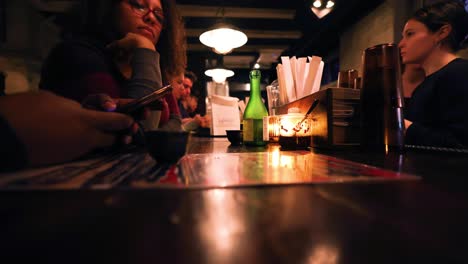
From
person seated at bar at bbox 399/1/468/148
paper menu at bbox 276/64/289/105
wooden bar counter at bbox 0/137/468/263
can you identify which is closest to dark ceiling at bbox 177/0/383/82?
person seated at bar at bbox 399/1/468/148

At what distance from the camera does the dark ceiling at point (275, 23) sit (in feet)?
12.2

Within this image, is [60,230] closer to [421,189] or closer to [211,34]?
[421,189]

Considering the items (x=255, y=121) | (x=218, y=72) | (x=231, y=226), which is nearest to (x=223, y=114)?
(x=255, y=121)

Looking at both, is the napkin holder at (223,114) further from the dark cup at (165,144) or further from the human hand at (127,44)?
the dark cup at (165,144)

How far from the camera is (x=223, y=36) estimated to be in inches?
113

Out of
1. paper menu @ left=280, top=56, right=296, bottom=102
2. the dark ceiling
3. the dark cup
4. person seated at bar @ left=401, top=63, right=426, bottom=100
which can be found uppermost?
the dark ceiling

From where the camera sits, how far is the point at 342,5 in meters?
3.42

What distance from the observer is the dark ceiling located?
3727 mm

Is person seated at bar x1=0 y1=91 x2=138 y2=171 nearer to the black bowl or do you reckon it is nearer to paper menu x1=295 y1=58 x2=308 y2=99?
the black bowl

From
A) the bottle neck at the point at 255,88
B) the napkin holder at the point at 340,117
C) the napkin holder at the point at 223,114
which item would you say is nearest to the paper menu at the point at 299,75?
the bottle neck at the point at 255,88

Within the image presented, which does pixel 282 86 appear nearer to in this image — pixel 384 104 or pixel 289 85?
pixel 289 85

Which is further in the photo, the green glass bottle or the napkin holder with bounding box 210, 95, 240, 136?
the napkin holder with bounding box 210, 95, 240, 136

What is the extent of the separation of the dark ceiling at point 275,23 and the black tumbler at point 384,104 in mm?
3119

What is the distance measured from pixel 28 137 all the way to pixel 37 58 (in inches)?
116
